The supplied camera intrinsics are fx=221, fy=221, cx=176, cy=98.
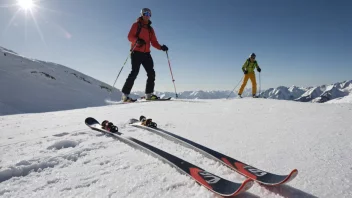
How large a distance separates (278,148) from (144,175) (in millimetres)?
1382

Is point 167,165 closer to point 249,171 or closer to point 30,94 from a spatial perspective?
point 249,171

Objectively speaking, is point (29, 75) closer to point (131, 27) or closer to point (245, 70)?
point (131, 27)

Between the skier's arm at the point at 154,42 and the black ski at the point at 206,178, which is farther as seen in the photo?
the skier's arm at the point at 154,42

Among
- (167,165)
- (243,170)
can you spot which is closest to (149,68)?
(167,165)

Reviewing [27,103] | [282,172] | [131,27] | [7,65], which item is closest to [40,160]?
[282,172]

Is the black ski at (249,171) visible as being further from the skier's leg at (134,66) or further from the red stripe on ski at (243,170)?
the skier's leg at (134,66)

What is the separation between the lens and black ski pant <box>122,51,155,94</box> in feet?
25.3

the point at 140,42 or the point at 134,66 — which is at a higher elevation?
the point at 140,42

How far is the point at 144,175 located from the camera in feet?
5.61

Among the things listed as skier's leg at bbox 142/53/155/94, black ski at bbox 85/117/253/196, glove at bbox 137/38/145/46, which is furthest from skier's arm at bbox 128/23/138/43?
black ski at bbox 85/117/253/196

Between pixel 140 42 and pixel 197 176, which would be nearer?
pixel 197 176

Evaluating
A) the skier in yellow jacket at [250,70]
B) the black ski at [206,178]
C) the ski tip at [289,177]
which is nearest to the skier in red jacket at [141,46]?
the black ski at [206,178]

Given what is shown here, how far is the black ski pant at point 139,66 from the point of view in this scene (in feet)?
25.3

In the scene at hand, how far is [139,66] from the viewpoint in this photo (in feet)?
25.7
